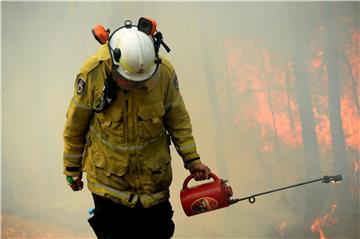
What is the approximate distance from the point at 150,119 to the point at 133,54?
0.46 metres

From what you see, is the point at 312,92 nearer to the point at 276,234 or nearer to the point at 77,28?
the point at 276,234

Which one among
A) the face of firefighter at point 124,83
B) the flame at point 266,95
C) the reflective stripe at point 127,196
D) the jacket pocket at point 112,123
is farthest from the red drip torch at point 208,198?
the flame at point 266,95

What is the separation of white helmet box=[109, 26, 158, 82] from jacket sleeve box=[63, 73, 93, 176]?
25 cm

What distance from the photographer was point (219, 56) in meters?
9.14

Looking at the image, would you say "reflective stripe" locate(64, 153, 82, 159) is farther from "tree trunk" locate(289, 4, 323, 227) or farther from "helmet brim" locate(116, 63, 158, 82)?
"tree trunk" locate(289, 4, 323, 227)

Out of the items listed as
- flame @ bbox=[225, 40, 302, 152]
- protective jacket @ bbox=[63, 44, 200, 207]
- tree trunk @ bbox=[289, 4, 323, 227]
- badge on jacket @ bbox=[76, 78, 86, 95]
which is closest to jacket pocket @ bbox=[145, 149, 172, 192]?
protective jacket @ bbox=[63, 44, 200, 207]

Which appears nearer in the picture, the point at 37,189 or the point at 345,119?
the point at 345,119

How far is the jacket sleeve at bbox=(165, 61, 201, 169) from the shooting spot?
3.65 metres

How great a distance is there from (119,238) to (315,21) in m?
5.16

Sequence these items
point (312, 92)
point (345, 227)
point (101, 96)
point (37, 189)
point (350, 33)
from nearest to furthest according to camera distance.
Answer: point (101, 96), point (345, 227), point (350, 33), point (312, 92), point (37, 189)

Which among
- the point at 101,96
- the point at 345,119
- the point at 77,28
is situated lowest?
the point at 345,119

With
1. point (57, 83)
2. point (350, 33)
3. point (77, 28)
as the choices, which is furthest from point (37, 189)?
point (350, 33)

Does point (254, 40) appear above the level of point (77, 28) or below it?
below

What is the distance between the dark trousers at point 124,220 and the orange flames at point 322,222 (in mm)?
3139
